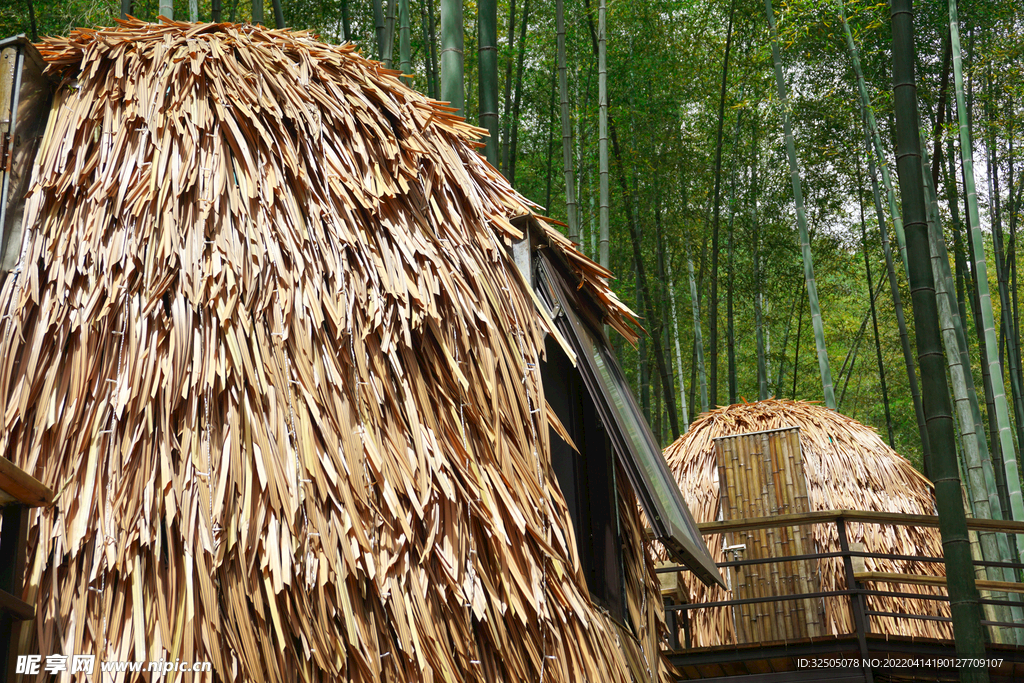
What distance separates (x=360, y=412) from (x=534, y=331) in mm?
899

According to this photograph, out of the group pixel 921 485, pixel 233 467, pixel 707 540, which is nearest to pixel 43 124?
pixel 233 467

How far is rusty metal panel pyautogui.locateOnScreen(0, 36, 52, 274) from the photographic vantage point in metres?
3.05

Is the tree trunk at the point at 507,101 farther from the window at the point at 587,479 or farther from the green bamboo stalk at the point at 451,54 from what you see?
the window at the point at 587,479

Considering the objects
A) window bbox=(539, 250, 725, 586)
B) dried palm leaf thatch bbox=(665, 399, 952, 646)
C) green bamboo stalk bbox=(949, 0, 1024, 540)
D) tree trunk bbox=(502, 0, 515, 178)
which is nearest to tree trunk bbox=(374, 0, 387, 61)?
tree trunk bbox=(502, 0, 515, 178)

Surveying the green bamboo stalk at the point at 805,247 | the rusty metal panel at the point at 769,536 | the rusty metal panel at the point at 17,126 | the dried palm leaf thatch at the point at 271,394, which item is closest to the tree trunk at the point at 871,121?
the green bamboo stalk at the point at 805,247

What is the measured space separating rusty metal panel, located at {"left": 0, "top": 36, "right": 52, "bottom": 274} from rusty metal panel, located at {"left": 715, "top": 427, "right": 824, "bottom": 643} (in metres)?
6.48

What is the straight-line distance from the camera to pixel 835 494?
28.2 ft

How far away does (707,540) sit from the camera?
868cm

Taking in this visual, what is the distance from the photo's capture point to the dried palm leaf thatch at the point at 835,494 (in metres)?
8.10

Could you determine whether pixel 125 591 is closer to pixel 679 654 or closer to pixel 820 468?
pixel 679 654

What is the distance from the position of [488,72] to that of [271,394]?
10.3ft

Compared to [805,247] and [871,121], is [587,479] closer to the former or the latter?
[805,247]

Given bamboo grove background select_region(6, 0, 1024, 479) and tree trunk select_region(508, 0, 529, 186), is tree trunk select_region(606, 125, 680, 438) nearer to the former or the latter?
bamboo grove background select_region(6, 0, 1024, 479)

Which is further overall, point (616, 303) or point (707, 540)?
point (707, 540)
